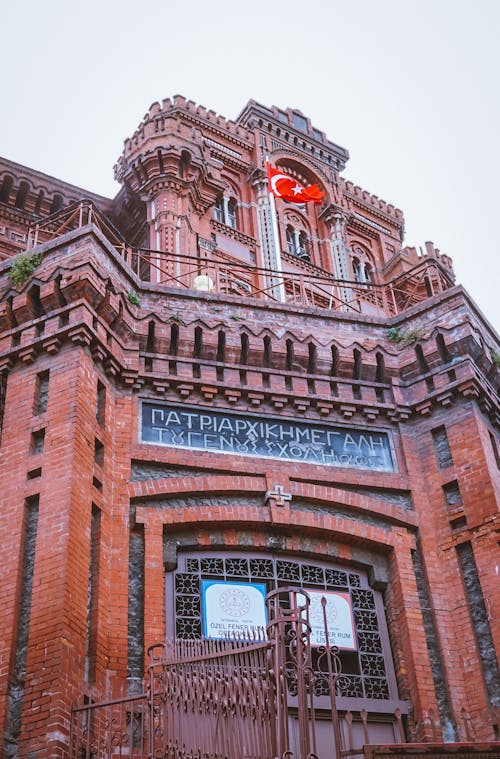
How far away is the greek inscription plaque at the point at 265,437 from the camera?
47.7 feet

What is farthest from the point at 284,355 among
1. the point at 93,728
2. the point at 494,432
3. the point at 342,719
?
the point at 93,728

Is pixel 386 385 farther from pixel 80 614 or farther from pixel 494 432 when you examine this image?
pixel 80 614

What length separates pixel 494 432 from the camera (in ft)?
52.0

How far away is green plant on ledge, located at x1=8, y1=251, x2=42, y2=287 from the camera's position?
49.1 ft

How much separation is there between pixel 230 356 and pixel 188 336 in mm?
717

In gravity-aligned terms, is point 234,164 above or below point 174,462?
above

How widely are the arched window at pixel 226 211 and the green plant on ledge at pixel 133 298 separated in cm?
1378

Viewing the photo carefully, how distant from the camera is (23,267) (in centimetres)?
1508

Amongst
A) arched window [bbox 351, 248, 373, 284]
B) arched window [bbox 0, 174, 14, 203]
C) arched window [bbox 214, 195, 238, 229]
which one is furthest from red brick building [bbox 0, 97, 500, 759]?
arched window [bbox 351, 248, 373, 284]

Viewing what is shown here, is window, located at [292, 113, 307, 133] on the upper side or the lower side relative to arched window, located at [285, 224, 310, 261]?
upper

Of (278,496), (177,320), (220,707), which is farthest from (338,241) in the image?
(220,707)

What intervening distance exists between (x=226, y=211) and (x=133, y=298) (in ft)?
48.8

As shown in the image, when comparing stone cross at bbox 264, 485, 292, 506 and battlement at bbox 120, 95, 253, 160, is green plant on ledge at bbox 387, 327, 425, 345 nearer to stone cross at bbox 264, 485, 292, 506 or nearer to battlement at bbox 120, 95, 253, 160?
stone cross at bbox 264, 485, 292, 506

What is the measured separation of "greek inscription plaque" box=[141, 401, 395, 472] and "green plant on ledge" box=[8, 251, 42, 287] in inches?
102
